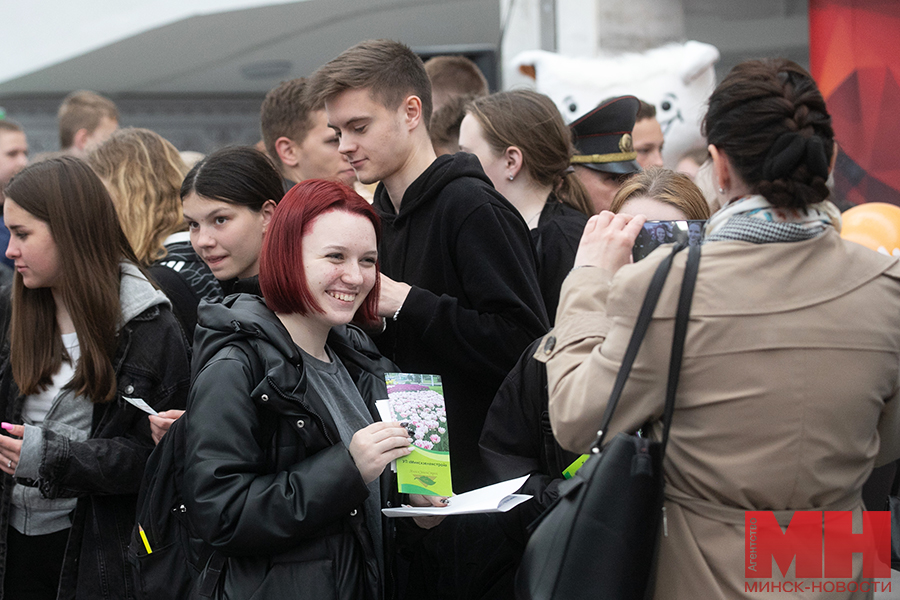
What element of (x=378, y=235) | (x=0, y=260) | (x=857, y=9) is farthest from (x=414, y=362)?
(x=857, y=9)

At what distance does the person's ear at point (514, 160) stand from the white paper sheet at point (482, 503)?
1.60 meters

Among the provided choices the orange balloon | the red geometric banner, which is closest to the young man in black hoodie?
the orange balloon

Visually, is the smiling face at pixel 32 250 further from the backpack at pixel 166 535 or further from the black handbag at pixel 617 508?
the black handbag at pixel 617 508

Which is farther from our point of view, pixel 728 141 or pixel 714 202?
pixel 714 202

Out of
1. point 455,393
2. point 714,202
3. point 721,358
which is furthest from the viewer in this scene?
point 714,202

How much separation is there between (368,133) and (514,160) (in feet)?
2.89

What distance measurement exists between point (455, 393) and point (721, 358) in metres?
1.15

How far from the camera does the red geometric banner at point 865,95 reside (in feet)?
13.3

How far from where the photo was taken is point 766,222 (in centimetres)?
152

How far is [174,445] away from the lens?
2016 millimetres

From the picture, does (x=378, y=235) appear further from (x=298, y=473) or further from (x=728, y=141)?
(x=728, y=141)

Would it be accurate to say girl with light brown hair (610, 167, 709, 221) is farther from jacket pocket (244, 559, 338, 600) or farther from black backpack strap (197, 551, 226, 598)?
black backpack strap (197, 551, 226, 598)

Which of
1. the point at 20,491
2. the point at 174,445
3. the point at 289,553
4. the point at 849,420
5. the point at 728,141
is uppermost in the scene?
the point at 728,141
